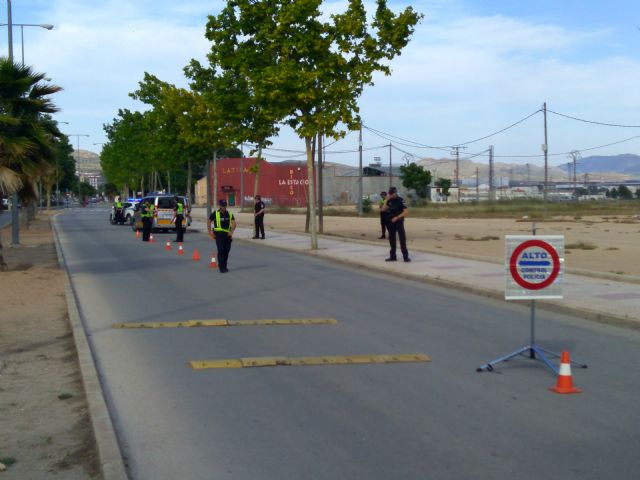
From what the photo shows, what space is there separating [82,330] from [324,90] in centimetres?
1694

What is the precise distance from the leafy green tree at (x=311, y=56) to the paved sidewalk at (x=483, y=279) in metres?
2.43

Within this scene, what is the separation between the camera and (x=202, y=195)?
12462 centimetres

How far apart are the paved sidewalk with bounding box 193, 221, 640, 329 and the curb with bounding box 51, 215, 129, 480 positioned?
7.42 meters

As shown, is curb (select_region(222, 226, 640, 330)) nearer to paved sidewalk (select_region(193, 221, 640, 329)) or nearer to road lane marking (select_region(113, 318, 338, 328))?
paved sidewalk (select_region(193, 221, 640, 329))

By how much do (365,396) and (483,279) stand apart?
10.1m

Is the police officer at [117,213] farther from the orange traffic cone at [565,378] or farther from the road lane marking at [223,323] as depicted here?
the orange traffic cone at [565,378]

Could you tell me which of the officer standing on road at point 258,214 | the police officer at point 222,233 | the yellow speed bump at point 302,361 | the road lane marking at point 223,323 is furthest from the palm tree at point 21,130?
the officer standing on road at point 258,214

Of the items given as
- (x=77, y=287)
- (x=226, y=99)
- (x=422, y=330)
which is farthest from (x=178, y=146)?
(x=422, y=330)

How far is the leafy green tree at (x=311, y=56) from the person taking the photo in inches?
1019

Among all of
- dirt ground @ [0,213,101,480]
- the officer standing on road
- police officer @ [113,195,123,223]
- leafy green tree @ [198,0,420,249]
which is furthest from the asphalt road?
police officer @ [113,195,123,223]

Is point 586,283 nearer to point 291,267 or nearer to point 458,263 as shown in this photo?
point 458,263

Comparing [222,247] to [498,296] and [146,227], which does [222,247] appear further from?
[146,227]

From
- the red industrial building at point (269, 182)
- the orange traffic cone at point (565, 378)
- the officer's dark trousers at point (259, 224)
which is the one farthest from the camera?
the red industrial building at point (269, 182)

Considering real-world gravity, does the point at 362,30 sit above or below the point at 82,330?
above
